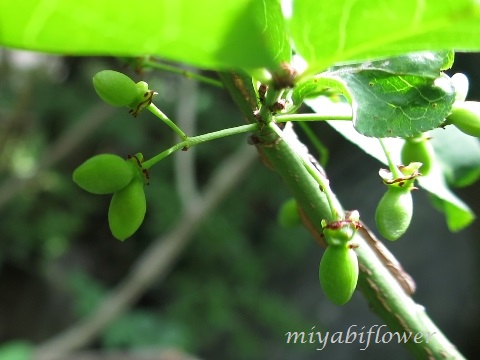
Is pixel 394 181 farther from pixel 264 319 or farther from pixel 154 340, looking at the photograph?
pixel 264 319

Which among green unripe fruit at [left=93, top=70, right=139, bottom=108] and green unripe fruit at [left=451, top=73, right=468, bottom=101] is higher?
green unripe fruit at [left=93, top=70, right=139, bottom=108]

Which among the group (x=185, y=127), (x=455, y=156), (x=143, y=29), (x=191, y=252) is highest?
(x=191, y=252)

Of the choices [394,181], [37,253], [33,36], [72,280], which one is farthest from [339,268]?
[37,253]

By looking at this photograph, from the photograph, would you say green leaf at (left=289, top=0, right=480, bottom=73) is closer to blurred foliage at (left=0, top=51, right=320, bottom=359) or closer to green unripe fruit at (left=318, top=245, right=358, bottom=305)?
green unripe fruit at (left=318, top=245, right=358, bottom=305)

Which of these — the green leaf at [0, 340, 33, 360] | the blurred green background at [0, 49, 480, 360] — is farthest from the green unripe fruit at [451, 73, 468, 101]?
the blurred green background at [0, 49, 480, 360]

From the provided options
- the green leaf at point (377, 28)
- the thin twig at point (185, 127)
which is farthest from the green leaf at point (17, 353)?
the green leaf at point (377, 28)

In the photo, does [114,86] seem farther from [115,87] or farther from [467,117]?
[467,117]

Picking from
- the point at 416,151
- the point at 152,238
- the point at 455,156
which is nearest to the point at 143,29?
the point at 416,151
